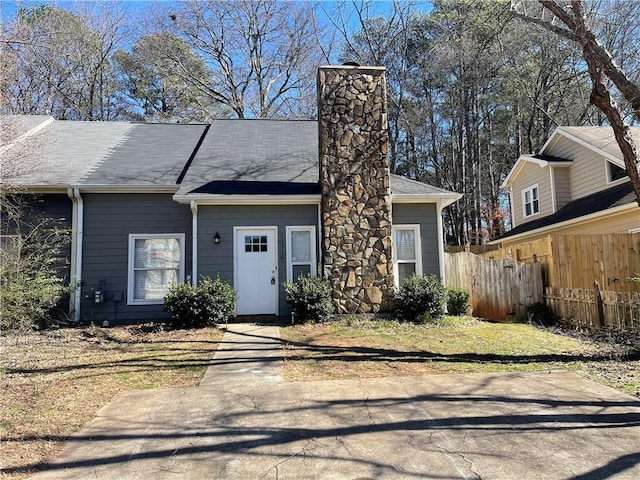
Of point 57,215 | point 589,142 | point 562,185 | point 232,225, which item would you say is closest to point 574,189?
point 562,185

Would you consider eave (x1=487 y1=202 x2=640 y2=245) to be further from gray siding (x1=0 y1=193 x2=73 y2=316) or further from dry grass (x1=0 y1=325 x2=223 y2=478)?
gray siding (x1=0 y1=193 x2=73 y2=316)

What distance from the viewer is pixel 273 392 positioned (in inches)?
175

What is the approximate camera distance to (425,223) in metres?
9.89

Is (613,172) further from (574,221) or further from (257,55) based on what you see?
(257,55)

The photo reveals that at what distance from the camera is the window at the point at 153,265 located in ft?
31.1

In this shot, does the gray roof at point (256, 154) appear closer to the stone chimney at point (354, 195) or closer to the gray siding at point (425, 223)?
the stone chimney at point (354, 195)

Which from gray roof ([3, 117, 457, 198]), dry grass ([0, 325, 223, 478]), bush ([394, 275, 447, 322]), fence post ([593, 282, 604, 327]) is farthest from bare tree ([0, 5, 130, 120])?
fence post ([593, 282, 604, 327])

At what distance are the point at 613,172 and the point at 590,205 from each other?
1366 millimetres

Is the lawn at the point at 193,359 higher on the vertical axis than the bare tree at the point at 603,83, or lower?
lower

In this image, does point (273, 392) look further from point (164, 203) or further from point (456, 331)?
point (164, 203)

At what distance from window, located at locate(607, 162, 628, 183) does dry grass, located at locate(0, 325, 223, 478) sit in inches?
490

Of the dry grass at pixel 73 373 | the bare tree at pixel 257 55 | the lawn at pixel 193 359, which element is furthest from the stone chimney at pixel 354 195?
the bare tree at pixel 257 55

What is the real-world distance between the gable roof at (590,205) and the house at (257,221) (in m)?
4.97

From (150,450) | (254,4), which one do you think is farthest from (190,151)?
(254,4)
